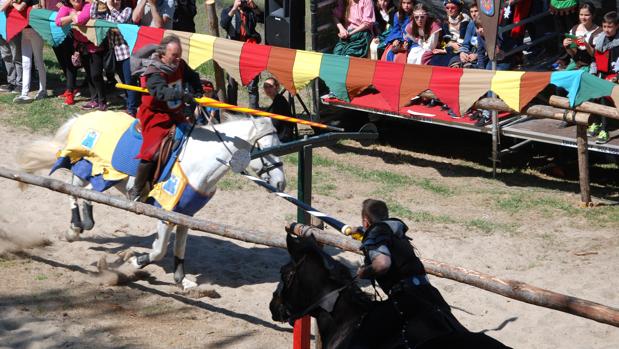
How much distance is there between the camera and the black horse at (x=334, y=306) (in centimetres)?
562

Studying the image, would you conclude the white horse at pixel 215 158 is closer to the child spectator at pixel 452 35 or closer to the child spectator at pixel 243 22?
the child spectator at pixel 452 35

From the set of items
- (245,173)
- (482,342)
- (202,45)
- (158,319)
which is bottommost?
(158,319)

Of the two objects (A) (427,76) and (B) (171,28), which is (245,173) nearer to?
(A) (427,76)

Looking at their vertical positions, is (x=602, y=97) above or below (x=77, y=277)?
above

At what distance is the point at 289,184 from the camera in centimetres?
1193

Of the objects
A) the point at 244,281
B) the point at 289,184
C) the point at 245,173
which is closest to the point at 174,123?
the point at 245,173

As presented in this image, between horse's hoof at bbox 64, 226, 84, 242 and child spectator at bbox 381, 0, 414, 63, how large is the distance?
5125 millimetres

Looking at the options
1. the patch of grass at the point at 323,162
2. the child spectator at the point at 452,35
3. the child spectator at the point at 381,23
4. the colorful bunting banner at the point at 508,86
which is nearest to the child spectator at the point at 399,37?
the child spectator at the point at 381,23

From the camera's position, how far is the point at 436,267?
6.34 meters

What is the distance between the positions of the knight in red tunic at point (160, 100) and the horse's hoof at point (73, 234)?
1197mm

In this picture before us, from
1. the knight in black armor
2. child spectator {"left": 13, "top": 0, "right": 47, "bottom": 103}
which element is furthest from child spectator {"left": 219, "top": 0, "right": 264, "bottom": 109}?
the knight in black armor

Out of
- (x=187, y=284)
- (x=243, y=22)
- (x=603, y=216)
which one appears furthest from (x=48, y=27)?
(x=603, y=216)

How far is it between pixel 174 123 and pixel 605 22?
217 inches

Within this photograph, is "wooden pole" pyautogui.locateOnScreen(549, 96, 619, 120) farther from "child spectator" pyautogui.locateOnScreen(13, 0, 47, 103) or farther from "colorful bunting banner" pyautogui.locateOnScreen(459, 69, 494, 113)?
"child spectator" pyautogui.locateOnScreen(13, 0, 47, 103)
